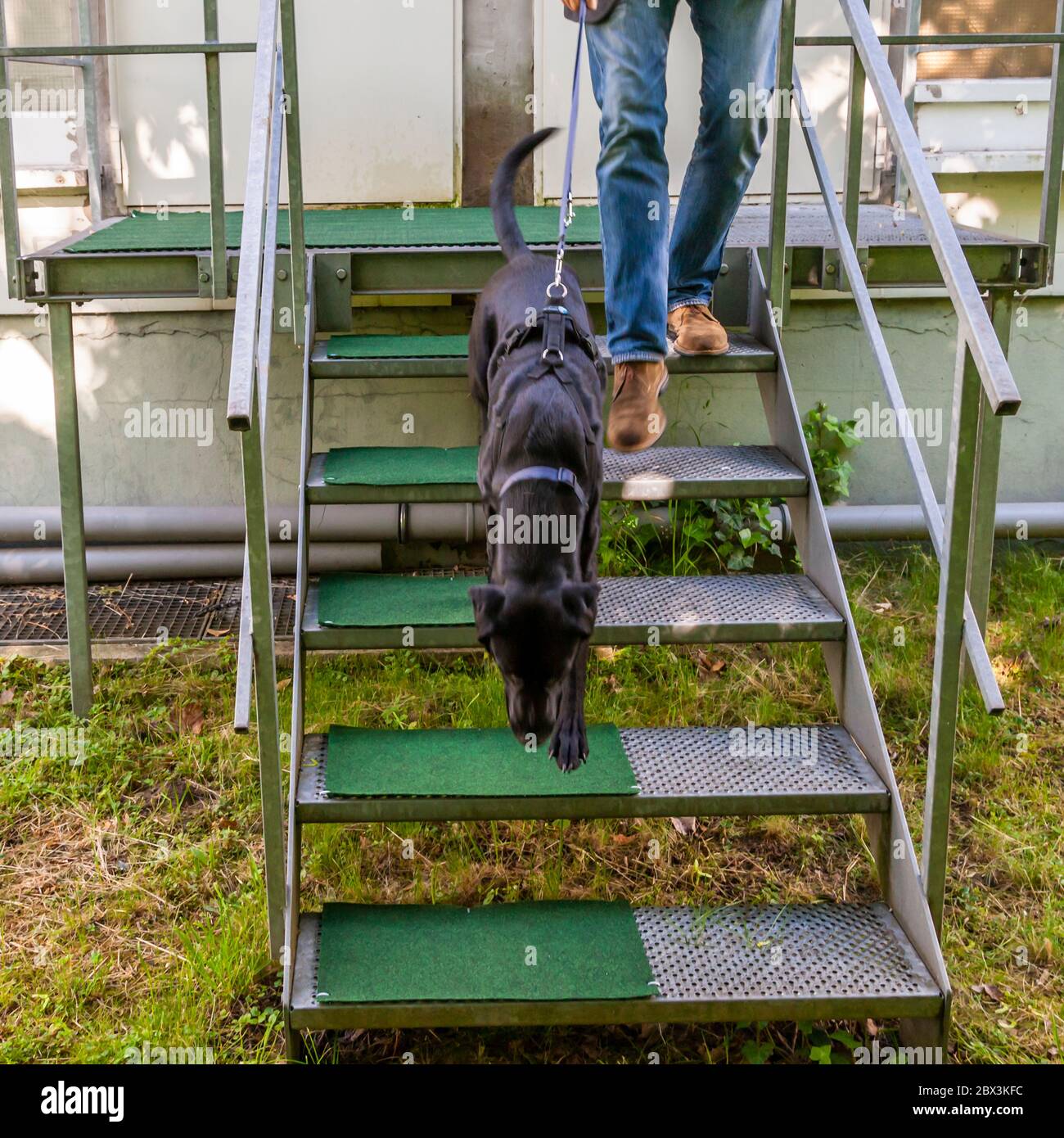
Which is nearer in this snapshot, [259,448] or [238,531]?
[259,448]

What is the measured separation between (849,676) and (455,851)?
1.12 metres

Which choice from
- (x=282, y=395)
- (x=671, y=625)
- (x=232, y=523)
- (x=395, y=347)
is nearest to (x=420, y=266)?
(x=395, y=347)

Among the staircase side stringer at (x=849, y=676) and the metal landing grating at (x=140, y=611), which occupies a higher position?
the staircase side stringer at (x=849, y=676)

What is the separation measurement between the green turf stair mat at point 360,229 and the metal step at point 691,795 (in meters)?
1.83

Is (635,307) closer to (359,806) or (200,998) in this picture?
(359,806)

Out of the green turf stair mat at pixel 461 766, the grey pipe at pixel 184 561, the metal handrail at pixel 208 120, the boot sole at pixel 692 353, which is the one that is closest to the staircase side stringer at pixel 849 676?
the boot sole at pixel 692 353

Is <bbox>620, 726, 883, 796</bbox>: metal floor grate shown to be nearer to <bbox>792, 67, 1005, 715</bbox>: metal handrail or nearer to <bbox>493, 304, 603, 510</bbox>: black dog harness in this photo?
<bbox>792, 67, 1005, 715</bbox>: metal handrail

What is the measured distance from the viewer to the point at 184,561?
4.79 meters

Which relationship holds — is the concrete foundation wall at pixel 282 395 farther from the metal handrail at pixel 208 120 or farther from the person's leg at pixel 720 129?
the person's leg at pixel 720 129

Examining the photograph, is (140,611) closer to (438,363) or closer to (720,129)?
(438,363)

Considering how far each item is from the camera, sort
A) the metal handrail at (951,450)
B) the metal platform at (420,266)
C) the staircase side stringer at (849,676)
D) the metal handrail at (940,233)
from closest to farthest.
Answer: the metal handrail at (940,233)
the metal handrail at (951,450)
the staircase side stringer at (849,676)
the metal platform at (420,266)

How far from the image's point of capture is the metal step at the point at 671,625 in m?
2.93

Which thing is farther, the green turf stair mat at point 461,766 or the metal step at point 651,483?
the metal step at point 651,483
